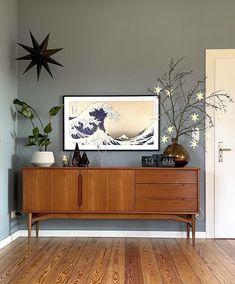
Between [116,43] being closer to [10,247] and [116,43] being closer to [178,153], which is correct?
[178,153]

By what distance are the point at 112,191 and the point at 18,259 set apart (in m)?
1.13

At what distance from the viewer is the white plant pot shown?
415 cm

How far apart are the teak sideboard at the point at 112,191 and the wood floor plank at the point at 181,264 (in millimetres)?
286

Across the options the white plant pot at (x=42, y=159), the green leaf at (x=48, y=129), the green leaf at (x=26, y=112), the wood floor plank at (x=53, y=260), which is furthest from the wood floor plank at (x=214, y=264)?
the green leaf at (x=26, y=112)

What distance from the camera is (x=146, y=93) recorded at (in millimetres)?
4465

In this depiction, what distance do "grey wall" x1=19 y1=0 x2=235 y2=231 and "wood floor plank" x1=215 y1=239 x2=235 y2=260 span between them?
0.30m

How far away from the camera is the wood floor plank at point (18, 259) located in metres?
3.01

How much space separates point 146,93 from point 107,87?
1.50 feet

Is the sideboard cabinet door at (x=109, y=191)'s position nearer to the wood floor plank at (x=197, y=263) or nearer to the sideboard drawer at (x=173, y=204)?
the sideboard drawer at (x=173, y=204)

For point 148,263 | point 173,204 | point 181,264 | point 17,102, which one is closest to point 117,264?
point 148,263

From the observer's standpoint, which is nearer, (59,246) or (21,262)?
(21,262)

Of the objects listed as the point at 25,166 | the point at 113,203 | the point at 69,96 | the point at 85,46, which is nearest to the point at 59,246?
the point at 113,203

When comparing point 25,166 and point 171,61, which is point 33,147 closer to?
point 25,166

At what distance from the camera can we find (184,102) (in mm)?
4449
